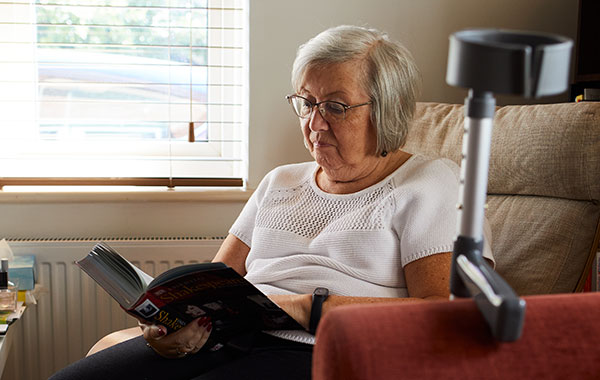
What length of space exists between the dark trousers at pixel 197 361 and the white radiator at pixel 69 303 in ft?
2.21

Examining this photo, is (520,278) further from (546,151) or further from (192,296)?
(192,296)

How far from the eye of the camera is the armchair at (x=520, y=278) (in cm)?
57

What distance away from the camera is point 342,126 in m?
1.49

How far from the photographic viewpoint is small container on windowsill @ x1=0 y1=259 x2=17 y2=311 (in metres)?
1.75

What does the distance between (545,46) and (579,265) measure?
3.41 ft

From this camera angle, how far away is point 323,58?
4.83 ft

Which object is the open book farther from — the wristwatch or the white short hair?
the white short hair

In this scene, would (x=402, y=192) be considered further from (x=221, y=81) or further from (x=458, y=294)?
(x=221, y=81)

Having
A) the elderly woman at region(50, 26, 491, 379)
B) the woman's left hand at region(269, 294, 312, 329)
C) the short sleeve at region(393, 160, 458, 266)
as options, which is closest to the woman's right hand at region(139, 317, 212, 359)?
the elderly woman at region(50, 26, 491, 379)

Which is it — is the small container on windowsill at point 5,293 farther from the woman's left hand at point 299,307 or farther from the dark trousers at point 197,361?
the woman's left hand at point 299,307

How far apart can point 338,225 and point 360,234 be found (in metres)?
0.07

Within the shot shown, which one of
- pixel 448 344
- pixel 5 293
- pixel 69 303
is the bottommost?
pixel 69 303

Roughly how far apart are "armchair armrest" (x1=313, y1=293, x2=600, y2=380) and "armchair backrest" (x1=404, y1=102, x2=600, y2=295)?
881 mm

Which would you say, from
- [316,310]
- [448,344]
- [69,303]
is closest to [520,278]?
[316,310]
